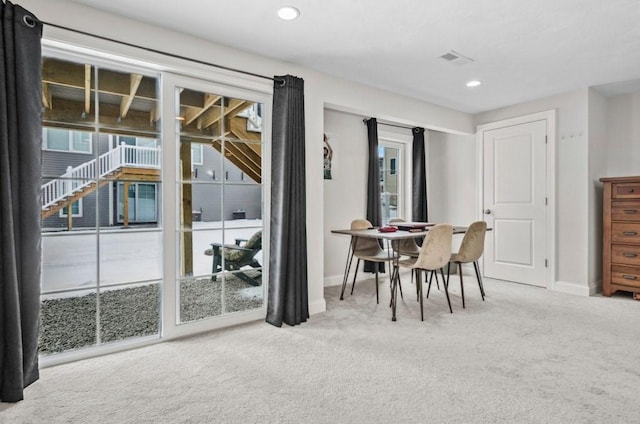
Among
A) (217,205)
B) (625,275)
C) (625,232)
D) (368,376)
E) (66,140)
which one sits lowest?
(368,376)

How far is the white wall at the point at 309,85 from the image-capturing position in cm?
223

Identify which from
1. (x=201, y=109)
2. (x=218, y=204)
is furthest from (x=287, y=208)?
(x=201, y=109)

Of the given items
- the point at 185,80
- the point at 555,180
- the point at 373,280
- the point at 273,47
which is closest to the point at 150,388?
the point at 185,80

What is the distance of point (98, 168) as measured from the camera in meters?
2.47

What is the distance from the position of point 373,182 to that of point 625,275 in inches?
116

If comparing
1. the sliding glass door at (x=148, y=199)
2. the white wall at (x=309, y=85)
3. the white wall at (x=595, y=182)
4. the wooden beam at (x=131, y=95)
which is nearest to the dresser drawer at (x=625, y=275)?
the white wall at (x=595, y=182)

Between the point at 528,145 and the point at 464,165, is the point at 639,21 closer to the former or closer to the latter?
the point at 528,145

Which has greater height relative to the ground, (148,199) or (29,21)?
(29,21)

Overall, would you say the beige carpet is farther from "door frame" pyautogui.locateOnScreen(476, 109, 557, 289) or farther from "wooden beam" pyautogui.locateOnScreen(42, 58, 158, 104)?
"wooden beam" pyautogui.locateOnScreen(42, 58, 158, 104)

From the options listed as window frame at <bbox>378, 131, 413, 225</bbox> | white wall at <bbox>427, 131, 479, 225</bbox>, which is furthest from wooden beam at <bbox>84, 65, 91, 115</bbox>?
white wall at <bbox>427, 131, 479, 225</bbox>

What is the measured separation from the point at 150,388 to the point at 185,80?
2.12 metres

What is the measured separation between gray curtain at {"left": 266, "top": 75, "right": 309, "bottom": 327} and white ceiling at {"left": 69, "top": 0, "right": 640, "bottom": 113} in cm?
41

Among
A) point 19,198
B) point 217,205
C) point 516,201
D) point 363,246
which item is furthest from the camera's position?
point 516,201

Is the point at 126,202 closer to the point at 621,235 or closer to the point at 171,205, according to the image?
the point at 171,205
